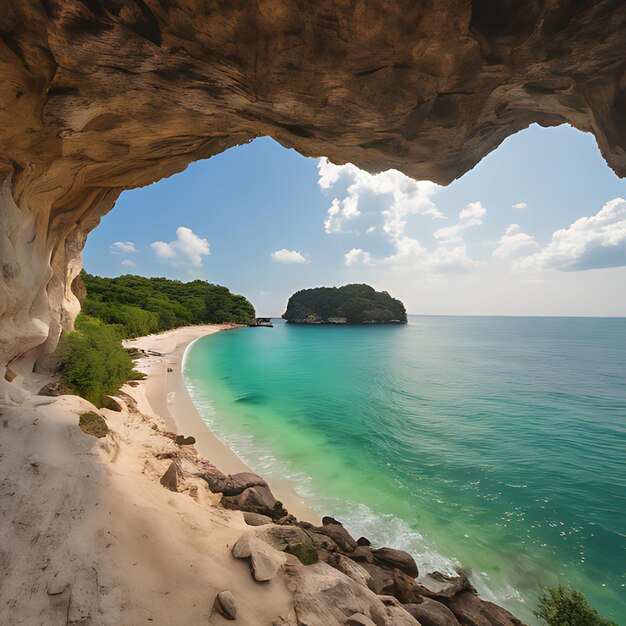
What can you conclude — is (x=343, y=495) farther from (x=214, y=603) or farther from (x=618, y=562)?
(x=618, y=562)

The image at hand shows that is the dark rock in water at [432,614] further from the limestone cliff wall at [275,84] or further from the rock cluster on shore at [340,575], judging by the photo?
the limestone cliff wall at [275,84]

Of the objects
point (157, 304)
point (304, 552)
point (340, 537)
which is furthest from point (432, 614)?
point (157, 304)

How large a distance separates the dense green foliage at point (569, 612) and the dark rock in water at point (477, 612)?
691 millimetres

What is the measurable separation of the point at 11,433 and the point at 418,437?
56.6ft

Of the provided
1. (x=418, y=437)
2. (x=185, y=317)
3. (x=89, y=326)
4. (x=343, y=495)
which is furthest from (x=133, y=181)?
(x=185, y=317)

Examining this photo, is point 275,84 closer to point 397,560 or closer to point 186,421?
point 397,560

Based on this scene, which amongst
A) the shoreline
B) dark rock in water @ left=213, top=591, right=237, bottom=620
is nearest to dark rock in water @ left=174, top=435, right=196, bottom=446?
the shoreline

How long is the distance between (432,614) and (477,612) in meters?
1.52

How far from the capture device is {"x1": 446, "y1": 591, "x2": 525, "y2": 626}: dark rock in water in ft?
19.3

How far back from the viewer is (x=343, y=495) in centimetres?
1063

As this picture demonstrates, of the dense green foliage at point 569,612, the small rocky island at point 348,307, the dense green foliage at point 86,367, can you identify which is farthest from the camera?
the small rocky island at point 348,307

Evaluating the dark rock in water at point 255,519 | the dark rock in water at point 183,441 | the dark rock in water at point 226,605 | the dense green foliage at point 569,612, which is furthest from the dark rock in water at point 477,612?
the dark rock in water at point 183,441

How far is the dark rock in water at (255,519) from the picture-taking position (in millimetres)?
7001

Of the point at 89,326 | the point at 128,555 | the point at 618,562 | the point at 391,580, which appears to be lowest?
the point at 618,562
